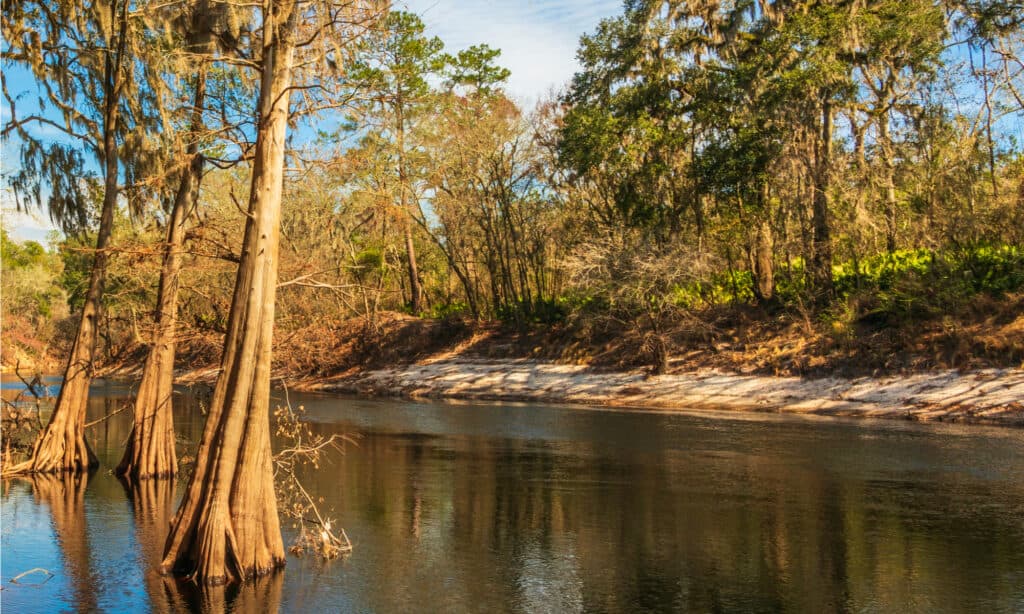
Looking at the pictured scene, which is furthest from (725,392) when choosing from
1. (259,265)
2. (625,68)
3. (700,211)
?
(259,265)

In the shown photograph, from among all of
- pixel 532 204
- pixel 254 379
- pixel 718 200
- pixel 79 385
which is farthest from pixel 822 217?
pixel 254 379

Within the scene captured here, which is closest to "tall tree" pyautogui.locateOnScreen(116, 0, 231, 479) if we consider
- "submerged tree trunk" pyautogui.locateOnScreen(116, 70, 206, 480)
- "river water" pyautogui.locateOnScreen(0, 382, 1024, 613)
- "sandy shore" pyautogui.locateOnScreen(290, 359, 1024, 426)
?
"submerged tree trunk" pyautogui.locateOnScreen(116, 70, 206, 480)

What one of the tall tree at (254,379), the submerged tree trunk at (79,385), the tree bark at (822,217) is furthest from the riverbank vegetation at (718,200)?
the tall tree at (254,379)

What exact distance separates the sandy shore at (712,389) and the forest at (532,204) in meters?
0.99

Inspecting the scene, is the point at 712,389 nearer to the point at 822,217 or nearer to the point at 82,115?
the point at 822,217

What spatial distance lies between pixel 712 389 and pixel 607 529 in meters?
19.5

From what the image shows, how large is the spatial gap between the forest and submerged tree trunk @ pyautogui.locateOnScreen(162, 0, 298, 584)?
0.03 m

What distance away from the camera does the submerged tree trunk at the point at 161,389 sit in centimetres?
1602

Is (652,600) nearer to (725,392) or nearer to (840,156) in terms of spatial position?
(725,392)

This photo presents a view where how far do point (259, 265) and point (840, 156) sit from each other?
83.5 ft

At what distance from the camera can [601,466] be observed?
61.5ft

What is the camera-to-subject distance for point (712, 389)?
3169cm

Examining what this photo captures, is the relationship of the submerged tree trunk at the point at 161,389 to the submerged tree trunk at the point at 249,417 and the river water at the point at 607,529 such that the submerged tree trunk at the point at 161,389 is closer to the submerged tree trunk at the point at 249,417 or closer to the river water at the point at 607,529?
the river water at the point at 607,529

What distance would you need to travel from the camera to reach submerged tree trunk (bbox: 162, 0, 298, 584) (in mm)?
9633
